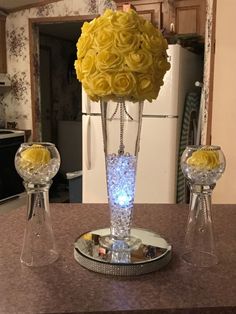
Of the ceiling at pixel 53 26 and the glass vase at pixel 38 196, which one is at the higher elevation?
the ceiling at pixel 53 26

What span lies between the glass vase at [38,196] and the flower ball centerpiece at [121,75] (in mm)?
140

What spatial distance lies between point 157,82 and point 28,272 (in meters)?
0.50

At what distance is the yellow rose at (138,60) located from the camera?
77cm

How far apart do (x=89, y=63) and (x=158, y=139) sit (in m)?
1.93

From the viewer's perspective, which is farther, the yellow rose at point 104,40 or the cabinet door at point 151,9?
Answer: the cabinet door at point 151,9

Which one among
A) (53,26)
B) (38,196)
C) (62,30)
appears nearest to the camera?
(38,196)

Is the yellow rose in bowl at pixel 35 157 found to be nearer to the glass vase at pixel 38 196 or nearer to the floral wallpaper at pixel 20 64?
the glass vase at pixel 38 196

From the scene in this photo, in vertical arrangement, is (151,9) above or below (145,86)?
above

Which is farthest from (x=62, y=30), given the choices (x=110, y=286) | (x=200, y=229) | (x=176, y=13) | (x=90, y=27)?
(x=110, y=286)

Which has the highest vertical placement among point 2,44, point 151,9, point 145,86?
point 151,9

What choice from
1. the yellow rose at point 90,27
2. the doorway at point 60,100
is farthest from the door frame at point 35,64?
the yellow rose at point 90,27

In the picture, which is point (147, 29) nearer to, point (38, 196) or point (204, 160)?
point (204, 160)

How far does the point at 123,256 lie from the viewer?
2.80 feet

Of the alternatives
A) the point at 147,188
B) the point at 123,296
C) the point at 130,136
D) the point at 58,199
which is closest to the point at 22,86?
the point at 58,199
